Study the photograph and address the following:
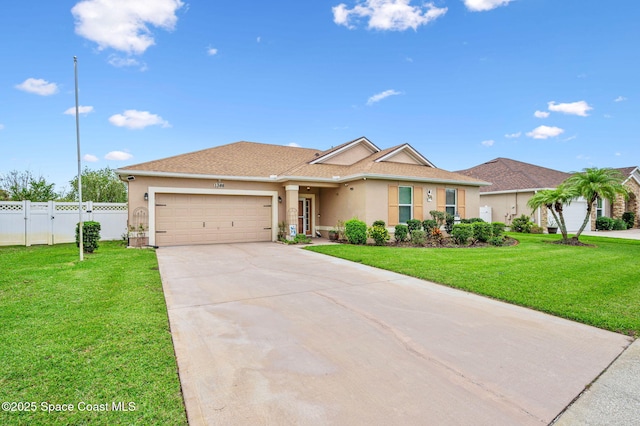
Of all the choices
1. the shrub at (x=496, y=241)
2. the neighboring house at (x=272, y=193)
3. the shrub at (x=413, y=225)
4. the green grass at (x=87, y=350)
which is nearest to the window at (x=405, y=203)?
the neighboring house at (x=272, y=193)

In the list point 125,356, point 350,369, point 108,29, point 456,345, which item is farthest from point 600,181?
point 108,29

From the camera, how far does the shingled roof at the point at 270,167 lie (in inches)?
525

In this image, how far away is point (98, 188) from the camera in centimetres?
2777

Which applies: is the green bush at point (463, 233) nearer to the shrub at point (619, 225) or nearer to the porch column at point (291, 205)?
the porch column at point (291, 205)

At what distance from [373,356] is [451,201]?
45.8ft

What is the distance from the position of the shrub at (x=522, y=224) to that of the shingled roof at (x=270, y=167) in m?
5.63

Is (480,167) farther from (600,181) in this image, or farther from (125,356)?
(125,356)

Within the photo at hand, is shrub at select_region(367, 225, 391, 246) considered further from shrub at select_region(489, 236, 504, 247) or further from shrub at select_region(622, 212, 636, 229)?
shrub at select_region(622, 212, 636, 229)

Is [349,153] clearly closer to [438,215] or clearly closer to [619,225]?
[438,215]

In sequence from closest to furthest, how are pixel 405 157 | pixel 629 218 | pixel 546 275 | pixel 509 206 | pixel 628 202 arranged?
pixel 546 275, pixel 405 157, pixel 509 206, pixel 629 218, pixel 628 202

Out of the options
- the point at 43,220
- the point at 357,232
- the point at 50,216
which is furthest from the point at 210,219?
the point at 43,220

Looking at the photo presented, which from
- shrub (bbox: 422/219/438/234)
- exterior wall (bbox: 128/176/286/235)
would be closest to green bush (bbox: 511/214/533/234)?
A: shrub (bbox: 422/219/438/234)

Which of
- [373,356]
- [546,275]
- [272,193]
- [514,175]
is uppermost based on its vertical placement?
[514,175]

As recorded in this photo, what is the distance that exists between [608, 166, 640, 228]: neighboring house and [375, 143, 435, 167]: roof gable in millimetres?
16002
